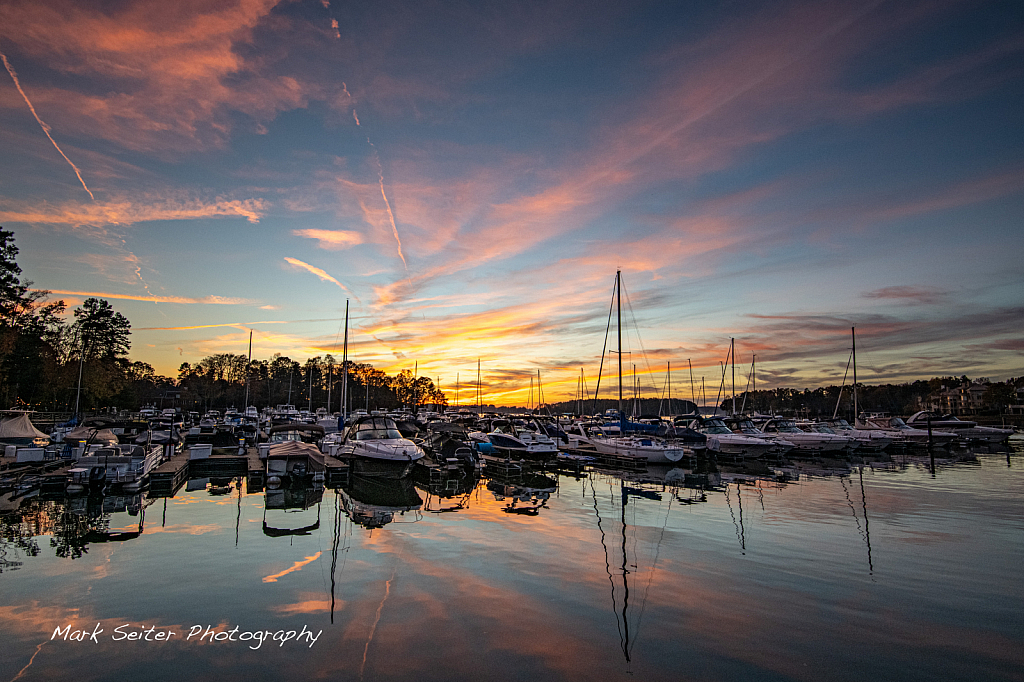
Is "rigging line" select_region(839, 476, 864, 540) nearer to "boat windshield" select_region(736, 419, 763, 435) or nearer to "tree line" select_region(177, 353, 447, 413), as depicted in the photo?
"boat windshield" select_region(736, 419, 763, 435)

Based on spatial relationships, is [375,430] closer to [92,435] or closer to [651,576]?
[92,435]

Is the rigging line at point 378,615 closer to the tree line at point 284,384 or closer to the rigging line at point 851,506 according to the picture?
the rigging line at point 851,506

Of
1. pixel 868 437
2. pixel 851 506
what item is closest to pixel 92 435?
pixel 851 506

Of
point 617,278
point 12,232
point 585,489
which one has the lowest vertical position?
point 585,489

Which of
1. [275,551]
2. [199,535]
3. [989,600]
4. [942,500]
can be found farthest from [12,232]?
[942,500]

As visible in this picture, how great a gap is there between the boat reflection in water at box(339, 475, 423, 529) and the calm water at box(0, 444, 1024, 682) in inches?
27.4

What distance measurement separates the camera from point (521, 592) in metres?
11.4

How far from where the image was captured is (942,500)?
22922 millimetres

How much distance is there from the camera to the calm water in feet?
27.1

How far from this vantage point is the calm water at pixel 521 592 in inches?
325

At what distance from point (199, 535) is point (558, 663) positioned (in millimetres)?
13660

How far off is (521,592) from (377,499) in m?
14.7

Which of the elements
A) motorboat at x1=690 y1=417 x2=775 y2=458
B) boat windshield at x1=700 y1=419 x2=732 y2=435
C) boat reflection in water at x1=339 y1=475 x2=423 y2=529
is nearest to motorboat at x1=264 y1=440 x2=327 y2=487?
boat reflection in water at x1=339 y1=475 x2=423 y2=529

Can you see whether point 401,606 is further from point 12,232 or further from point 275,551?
point 12,232
